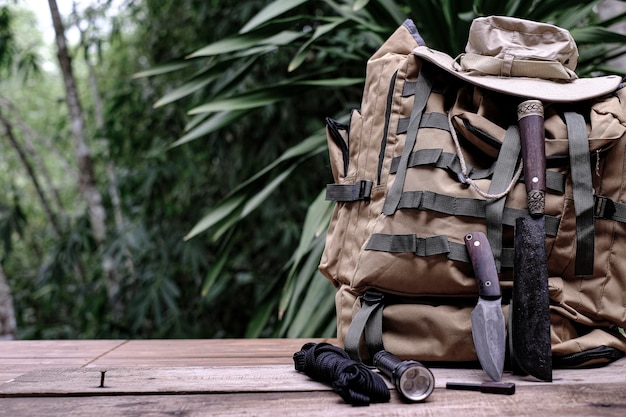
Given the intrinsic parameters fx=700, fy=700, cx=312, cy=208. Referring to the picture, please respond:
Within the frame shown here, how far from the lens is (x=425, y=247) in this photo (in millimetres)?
1071

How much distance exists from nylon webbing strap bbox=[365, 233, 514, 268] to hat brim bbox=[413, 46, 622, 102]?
9.9 inches

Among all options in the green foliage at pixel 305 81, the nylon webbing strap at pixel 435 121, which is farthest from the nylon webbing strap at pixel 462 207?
the green foliage at pixel 305 81

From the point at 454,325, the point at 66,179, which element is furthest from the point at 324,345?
Answer: the point at 66,179

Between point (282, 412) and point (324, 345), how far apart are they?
241 mm

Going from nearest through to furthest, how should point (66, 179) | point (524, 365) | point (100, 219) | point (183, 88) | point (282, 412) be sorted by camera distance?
point (282, 412) < point (524, 365) < point (183, 88) < point (100, 219) < point (66, 179)

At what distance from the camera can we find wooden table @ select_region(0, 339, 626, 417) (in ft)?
2.87

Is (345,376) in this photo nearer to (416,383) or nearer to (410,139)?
(416,383)

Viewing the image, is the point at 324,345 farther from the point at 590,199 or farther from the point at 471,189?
the point at 590,199

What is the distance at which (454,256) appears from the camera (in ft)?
3.48

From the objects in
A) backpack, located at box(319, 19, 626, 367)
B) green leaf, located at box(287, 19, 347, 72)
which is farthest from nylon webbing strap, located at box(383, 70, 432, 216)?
green leaf, located at box(287, 19, 347, 72)

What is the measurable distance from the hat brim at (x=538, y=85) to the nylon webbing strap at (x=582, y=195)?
0.07 meters

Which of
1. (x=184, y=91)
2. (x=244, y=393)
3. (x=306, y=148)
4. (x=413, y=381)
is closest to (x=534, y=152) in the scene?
(x=413, y=381)

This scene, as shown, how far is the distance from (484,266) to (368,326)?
8.4 inches

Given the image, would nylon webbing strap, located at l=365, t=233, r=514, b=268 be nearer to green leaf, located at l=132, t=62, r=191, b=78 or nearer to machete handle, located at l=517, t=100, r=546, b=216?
machete handle, located at l=517, t=100, r=546, b=216
